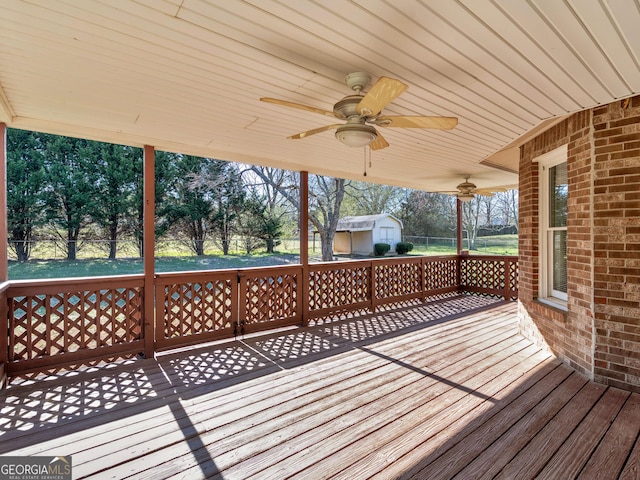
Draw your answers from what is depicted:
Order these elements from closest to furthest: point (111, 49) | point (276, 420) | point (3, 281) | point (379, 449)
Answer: point (111, 49), point (379, 449), point (276, 420), point (3, 281)

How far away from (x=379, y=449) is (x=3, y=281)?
3.65m

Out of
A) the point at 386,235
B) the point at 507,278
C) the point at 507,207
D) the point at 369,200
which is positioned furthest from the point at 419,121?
the point at 507,207

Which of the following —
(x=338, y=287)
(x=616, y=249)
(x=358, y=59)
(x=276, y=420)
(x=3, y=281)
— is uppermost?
(x=358, y=59)

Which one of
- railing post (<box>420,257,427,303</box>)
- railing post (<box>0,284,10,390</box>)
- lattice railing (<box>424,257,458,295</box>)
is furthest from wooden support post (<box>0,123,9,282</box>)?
lattice railing (<box>424,257,458,295</box>)

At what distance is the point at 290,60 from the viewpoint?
1.95m

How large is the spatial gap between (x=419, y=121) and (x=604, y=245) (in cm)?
210

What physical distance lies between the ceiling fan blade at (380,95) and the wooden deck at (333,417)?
2.15 meters

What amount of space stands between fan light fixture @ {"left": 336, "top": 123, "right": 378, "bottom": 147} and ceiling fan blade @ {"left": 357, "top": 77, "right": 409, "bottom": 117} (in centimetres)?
10

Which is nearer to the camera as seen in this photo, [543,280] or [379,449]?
[379,449]

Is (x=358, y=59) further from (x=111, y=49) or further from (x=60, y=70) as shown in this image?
(x=60, y=70)

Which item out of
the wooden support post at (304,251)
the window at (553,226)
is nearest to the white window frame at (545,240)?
the window at (553,226)

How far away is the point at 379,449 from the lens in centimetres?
201

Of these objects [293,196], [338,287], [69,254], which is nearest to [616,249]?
[338,287]

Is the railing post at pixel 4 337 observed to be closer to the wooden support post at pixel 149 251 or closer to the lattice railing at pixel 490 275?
the wooden support post at pixel 149 251
